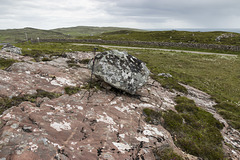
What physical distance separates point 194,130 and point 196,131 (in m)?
0.13

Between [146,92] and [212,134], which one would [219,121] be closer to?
[212,134]

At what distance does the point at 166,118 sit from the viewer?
8.85m

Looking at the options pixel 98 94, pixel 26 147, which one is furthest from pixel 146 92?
pixel 26 147

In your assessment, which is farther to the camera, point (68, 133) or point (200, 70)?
point (200, 70)

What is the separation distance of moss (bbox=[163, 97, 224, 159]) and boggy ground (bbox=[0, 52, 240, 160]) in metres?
0.59

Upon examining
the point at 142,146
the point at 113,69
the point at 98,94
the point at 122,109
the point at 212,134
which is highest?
the point at 113,69

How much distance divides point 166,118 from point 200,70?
75.6 ft

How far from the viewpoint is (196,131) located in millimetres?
8695

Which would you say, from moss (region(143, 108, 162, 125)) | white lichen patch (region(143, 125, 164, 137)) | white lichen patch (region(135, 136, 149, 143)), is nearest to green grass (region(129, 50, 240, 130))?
moss (region(143, 108, 162, 125))

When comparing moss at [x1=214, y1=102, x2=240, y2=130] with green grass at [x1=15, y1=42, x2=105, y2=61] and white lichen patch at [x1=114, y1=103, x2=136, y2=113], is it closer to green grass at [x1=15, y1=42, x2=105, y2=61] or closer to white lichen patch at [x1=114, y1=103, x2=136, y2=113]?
white lichen patch at [x1=114, y1=103, x2=136, y2=113]

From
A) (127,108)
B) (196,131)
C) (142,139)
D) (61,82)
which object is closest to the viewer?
(142,139)

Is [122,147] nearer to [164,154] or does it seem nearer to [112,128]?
[112,128]

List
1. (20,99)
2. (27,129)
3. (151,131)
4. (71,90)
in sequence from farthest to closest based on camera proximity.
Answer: (71,90) < (151,131) < (20,99) < (27,129)

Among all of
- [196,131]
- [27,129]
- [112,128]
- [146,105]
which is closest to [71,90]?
[112,128]
